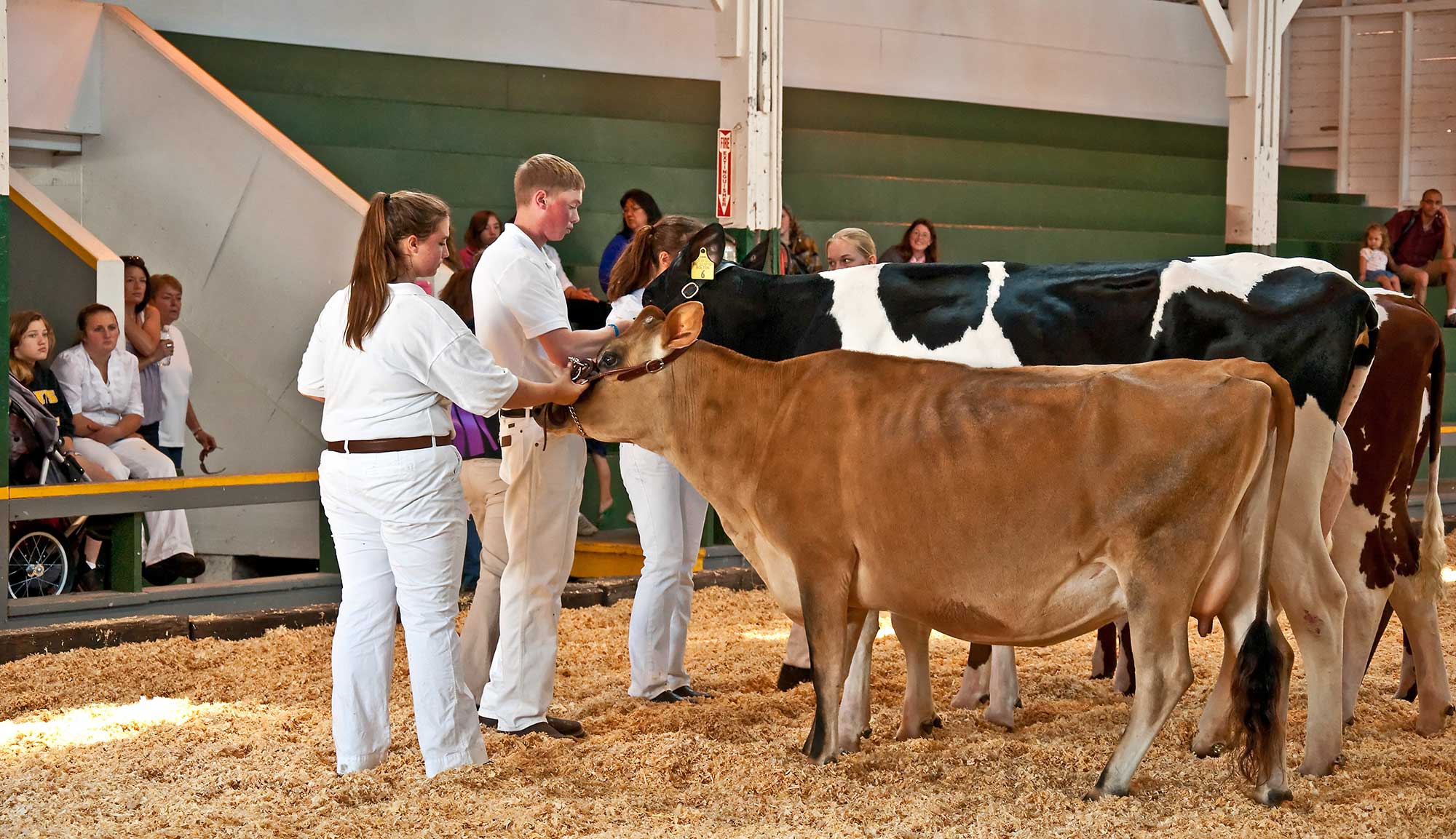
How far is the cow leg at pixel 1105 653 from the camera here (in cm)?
585

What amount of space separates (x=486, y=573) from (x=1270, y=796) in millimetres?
2538

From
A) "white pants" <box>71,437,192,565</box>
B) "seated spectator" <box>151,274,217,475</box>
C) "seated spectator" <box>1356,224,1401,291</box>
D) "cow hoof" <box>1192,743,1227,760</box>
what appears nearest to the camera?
"cow hoof" <box>1192,743,1227,760</box>

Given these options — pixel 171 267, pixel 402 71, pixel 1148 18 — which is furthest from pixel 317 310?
pixel 1148 18

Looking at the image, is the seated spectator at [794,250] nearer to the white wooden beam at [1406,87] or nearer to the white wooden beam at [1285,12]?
the white wooden beam at [1285,12]

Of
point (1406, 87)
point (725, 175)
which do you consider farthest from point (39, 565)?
point (1406, 87)

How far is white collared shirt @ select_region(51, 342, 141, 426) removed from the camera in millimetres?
7473

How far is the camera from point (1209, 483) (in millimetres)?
3965

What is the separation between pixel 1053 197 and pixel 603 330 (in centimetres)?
957

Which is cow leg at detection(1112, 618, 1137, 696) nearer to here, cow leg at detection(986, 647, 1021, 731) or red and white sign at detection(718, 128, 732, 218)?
cow leg at detection(986, 647, 1021, 731)

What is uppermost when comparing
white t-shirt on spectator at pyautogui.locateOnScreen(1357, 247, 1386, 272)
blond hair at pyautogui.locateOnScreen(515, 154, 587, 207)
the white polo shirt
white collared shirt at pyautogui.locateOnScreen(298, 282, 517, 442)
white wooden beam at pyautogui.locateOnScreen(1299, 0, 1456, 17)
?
white wooden beam at pyautogui.locateOnScreen(1299, 0, 1456, 17)

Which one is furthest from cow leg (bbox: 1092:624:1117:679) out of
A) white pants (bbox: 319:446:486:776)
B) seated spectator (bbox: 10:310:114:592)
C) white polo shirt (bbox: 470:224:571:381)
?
seated spectator (bbox: 10:310:114:592)

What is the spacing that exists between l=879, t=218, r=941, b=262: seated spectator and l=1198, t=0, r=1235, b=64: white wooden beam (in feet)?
7.03

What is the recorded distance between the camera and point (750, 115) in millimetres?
8203

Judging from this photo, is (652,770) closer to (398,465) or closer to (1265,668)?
(398,465)
